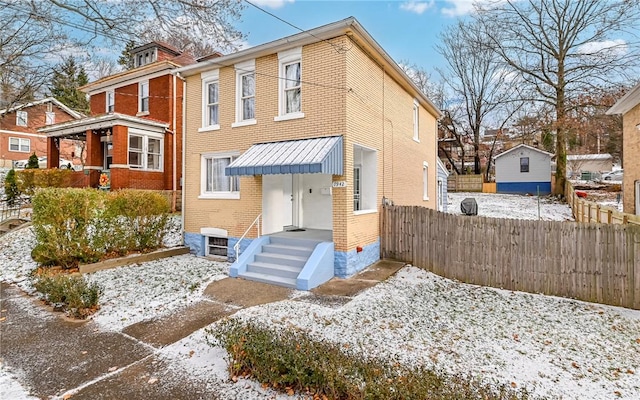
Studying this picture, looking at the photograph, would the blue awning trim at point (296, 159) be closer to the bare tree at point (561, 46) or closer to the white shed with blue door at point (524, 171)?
the bare tree at point (561, 46)

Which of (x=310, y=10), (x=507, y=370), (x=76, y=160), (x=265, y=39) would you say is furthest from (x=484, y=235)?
(x=76, y=160)

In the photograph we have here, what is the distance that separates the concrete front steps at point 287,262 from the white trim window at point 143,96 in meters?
14.2

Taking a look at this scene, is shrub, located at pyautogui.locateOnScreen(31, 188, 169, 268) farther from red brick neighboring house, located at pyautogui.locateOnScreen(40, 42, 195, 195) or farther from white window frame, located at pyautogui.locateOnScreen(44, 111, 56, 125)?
white window frame, located at pyautogui.locateOnScreen(44, 111, 56, 125)

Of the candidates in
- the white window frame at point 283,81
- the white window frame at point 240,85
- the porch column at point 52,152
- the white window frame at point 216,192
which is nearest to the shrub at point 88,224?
the white window frame at point 216,192

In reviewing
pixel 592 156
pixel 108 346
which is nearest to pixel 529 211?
pixel 108 346

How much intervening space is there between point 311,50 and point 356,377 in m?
8.40

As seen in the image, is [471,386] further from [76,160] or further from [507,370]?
[76,160]

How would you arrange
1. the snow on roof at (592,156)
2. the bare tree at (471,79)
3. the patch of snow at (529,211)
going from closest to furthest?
the patch of snow at (529,211)
the bare tree at (471,79)
the snow on roof at (592,156)

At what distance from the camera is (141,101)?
1903 centimetres

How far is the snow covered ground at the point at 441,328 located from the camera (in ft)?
14.7

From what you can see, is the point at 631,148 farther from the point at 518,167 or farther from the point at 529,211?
the point at 518,167

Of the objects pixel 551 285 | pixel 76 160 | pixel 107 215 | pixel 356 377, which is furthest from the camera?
pixel 76 160

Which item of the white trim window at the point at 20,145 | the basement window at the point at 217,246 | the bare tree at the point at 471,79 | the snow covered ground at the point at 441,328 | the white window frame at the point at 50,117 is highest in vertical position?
the bare tree at the point at 471,79

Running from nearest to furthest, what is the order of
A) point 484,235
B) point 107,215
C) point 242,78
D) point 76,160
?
point 484,235 < point 107,215 < point 242,78 < point 76,160
